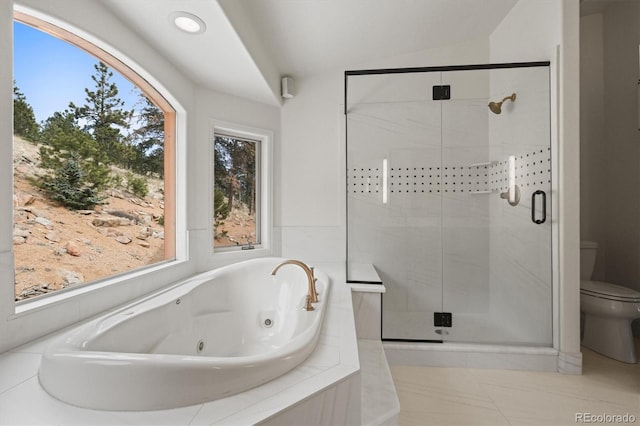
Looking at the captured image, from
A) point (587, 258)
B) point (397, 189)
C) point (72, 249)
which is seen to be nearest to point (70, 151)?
point (72, 249)

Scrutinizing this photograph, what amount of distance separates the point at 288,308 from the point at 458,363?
1.24 meters

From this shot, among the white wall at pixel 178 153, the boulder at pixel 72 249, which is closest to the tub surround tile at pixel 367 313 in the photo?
the white wall at pixel 178 153

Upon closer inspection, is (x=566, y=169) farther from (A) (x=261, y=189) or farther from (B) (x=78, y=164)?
(B) (x=78, y=164)

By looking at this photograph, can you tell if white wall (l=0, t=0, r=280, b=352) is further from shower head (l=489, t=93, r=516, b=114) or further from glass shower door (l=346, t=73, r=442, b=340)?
shower head (l=489, t=93, r=516, b=114)

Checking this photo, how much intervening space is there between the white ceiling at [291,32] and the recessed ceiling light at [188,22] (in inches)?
1.3

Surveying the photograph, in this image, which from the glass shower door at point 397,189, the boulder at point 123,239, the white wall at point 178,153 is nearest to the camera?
the white wall at point 178,153

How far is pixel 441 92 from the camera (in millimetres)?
2182

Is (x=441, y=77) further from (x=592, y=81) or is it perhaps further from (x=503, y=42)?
(x=592, y=81)

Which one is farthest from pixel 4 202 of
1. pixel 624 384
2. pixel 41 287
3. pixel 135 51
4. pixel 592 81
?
pixel 592 81

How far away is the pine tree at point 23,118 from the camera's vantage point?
1.17 metres

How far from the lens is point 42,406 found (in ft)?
2.38

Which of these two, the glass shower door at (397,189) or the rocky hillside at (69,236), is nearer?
the rocky hillside at (69,236)

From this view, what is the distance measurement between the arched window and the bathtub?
386 millimetres

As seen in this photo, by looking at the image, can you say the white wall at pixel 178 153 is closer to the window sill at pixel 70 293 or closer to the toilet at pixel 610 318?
the window sill at pixel 70 293
